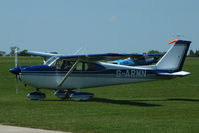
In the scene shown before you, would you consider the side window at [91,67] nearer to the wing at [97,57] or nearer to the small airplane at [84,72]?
the small airplane at [84,72]

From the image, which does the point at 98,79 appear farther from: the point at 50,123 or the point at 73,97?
the point at 50,123

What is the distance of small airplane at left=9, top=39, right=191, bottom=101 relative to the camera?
1830 cm

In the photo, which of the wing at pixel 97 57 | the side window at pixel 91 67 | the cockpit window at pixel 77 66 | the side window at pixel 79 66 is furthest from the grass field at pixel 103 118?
the side window at pixel 91 67

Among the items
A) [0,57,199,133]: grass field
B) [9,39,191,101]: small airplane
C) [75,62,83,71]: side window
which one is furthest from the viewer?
[75,62,83,71]: side window

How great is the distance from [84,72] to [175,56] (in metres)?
4.62

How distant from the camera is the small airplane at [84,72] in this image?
60.0ft

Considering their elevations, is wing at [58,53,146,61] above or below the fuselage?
above

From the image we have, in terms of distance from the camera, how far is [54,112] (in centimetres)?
1380

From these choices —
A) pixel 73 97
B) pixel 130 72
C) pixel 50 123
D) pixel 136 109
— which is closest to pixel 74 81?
pixel 73 97

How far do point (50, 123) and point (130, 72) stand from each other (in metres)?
8.80

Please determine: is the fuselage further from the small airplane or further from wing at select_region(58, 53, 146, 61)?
wing at select_region(58, 53, 146, 61)

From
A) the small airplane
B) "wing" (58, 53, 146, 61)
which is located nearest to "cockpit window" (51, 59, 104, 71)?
the small airplane

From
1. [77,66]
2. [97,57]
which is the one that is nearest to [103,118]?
[97,57]

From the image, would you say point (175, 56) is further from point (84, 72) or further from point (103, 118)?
point (103, 118)
